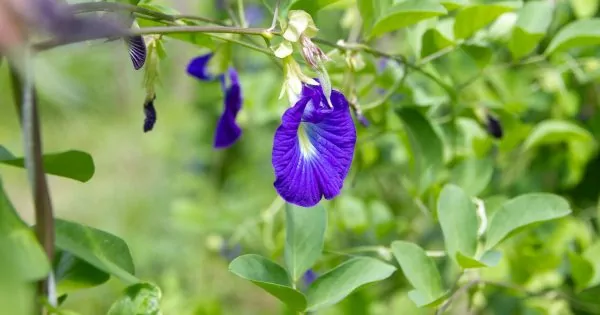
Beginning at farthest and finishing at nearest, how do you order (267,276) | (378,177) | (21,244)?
(378,177) → (267,276) → (21,244)

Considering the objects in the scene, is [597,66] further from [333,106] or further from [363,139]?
[333,106]

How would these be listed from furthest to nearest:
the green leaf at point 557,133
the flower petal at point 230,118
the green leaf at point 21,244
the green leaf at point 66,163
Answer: the green leaf at point 557,133 → the flower petal at point 230,118 → the green leaf at point 66,163 → the green leaf at point 21,244

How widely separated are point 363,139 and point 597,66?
1.30 feet

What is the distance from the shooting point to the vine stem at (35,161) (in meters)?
0.40

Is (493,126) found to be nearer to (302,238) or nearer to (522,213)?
(522,213)

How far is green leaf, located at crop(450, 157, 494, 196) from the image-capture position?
3.08ft

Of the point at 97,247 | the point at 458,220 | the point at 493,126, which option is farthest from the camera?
the point at 493,126

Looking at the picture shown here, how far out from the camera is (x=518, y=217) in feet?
2.27

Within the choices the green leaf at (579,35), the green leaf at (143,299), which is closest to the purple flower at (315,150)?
the green leaf at (143,299)

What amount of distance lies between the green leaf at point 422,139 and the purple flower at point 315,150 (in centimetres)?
25

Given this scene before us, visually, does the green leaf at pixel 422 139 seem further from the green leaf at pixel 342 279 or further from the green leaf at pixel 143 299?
the green leaf at pixel 143 299

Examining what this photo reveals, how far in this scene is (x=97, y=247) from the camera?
503 mm

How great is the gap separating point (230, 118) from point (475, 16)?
28 cm

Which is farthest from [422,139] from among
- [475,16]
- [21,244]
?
[21,244]
